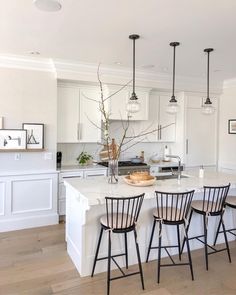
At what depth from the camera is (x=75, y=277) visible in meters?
2.72

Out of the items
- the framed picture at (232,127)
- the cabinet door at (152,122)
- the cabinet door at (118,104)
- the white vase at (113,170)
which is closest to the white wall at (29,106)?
the cabinet door at (118,104)

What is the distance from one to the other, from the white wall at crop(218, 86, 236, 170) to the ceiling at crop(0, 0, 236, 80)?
151 centimetres

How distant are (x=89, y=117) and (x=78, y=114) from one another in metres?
0.22

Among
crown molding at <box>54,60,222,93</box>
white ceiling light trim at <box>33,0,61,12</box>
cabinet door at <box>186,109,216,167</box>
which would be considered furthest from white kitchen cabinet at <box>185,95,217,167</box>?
white ceiling light trim at <box>33,0,61,12</box>

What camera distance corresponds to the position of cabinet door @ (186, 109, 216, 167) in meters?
5.54

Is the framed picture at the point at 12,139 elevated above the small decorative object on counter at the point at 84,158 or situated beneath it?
elevated above

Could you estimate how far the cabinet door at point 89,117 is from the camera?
187 inches

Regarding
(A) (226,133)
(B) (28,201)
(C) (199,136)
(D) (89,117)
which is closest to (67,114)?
(D) (89,117)

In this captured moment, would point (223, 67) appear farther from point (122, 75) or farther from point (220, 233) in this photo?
point (220, 233)

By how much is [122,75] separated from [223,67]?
178 cm

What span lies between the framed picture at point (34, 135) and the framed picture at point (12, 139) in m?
0.08

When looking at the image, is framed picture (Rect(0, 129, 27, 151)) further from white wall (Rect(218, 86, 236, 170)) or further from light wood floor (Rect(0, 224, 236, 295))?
white wall (Rect(218, 86, 236, 170))

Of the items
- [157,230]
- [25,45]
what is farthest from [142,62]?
[157,230]

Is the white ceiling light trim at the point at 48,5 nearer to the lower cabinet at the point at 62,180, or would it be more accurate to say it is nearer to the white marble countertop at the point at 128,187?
the white marble countertop at the point at 128,187
